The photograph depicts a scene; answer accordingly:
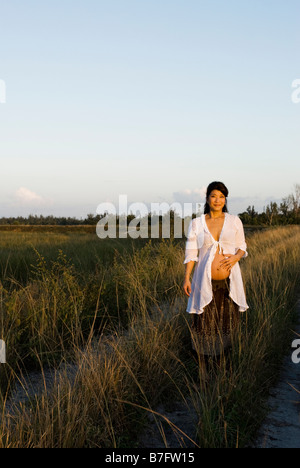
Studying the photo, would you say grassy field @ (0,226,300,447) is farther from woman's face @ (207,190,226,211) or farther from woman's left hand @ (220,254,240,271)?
woman's face @ (207,190,226,211)

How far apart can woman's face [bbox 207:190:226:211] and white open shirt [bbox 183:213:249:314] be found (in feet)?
0.47

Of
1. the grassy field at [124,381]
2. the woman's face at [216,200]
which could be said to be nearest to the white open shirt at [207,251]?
the woman's face at [216,200]

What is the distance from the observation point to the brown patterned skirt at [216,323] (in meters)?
4.39

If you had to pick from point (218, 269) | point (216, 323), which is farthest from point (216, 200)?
point (216, 323)

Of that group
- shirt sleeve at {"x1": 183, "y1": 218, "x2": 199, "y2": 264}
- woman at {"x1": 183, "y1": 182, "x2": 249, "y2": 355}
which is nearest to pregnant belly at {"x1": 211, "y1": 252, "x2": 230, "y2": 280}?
woman at {"x1": 183, "y1": 182, "x2": 249, "y2": 355}

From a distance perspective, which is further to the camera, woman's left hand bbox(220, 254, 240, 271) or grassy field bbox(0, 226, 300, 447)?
woman's left hand bbox(220, 254, 240, 271)

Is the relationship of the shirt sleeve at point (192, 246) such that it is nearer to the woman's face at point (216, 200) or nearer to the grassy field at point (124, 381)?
the woman's face at point (216, 200)

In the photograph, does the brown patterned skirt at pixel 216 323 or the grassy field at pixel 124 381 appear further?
the brown patterned skirt at pixel 216 323

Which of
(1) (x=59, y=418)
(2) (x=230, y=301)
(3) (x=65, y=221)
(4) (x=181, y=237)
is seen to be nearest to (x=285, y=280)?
(2) (x=230, y=301)

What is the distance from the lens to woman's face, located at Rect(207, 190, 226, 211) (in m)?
4.33

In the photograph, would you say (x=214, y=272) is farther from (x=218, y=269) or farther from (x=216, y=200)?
(x=216, y=200)

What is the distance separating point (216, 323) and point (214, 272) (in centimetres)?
49
